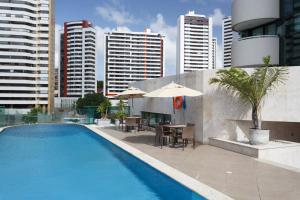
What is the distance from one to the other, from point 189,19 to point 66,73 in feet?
225

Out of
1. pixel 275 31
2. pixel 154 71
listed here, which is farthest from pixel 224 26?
pixel 275 31

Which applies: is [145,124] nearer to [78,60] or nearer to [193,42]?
[78,60]

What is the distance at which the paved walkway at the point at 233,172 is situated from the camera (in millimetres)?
6496

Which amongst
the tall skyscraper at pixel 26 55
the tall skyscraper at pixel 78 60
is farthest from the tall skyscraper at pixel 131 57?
the tall skyscraper at pixel 26 55

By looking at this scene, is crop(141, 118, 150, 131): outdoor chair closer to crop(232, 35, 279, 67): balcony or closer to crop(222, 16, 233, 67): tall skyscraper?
crop(232, 35, 279, 67): balcony

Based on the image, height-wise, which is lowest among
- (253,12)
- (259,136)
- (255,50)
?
(259,136)

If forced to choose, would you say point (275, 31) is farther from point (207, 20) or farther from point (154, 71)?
point (207, 20)

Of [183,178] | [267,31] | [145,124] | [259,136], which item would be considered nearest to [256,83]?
[259,136]

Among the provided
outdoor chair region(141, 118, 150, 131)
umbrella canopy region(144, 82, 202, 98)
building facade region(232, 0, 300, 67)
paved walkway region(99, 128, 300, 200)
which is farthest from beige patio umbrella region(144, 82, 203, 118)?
building facade region(232, 0, 300, 67)

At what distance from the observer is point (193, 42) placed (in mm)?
165250

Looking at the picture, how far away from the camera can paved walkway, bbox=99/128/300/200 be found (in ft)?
21.3

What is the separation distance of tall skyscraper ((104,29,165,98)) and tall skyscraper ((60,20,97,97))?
677 centimetres

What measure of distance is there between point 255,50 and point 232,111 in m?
10.2

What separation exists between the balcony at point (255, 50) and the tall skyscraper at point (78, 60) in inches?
4753
